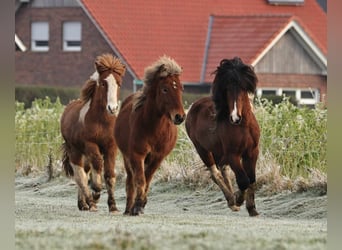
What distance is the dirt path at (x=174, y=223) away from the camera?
1241 cm

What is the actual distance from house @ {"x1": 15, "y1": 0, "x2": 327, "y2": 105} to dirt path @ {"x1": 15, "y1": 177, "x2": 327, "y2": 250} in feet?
85.0

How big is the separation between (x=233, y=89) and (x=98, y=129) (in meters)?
2.03

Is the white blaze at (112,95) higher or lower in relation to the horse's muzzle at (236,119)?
higher

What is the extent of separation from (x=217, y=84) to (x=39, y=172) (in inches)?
398

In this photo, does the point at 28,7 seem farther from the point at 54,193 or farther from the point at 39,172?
the point at 54,193

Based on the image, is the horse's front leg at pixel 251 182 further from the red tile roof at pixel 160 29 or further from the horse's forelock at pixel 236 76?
the red tile roof at pixel 160 29

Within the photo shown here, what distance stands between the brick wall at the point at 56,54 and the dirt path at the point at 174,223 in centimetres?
2761

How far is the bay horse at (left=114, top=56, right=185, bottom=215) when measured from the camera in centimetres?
1695

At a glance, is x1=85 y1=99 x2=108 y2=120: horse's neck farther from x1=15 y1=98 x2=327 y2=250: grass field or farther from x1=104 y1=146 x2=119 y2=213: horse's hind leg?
x1=15 y1=98 x2=327 y2=250: grass field

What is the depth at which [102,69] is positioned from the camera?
715 inches

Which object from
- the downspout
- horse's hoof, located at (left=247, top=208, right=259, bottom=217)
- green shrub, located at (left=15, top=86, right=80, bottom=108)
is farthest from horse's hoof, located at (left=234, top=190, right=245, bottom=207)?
the downspout

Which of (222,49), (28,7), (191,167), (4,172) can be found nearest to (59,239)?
(4,172)

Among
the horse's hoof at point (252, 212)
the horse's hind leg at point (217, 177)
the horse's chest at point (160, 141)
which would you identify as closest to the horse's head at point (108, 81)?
the horse's chest at point (160, 141)

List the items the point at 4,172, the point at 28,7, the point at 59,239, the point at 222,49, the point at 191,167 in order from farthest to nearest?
the point at 28,7
the point at 222,49
the point at 191,167
the point at 59,239
the point at 4,172
